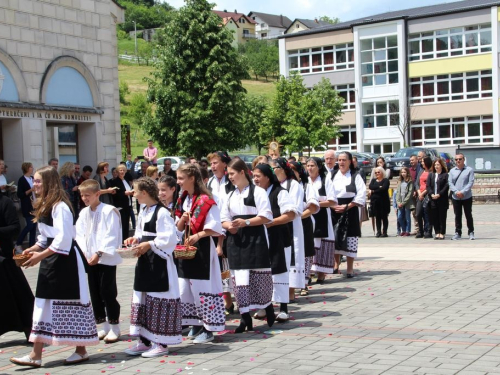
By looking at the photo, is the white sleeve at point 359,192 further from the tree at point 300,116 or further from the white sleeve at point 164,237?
the tree at point 300,116

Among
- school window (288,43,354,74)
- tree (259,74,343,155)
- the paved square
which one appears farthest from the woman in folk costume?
school window (288,43,354,74)

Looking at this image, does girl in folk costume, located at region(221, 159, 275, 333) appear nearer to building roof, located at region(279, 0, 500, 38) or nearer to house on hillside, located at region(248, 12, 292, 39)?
building roof, located at region(279, 0, 500, 38)

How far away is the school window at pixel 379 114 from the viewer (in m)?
60.8

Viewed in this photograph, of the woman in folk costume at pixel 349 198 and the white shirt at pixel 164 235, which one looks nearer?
the white shirt at pixel 164 235

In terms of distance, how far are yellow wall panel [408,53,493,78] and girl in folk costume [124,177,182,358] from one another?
54076 millimetres

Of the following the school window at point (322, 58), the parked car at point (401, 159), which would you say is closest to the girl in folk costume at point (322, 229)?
the parked car at point (401, 159)

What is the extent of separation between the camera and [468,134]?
194ft

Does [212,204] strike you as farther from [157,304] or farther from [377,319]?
[377,319]

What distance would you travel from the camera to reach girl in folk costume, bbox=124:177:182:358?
7461 millimetres

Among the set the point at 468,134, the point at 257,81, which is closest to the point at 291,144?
the point at 468,134

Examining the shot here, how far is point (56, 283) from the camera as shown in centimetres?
720

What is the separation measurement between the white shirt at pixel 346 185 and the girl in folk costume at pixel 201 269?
180 inches

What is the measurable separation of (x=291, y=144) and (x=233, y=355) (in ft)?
149

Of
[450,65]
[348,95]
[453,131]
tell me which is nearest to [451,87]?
[450,65]
